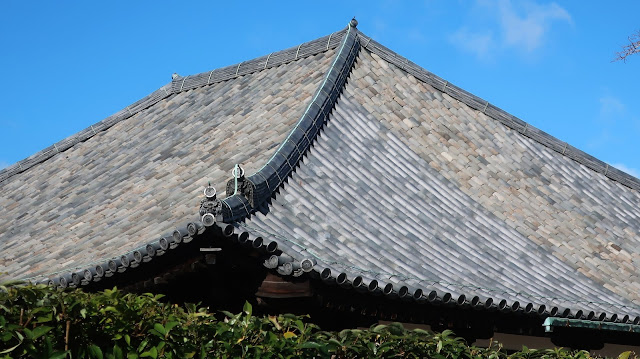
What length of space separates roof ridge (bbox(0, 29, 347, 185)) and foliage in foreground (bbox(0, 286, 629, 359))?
9.71m

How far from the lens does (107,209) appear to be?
39.8ft

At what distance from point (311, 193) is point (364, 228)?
2.36 feet

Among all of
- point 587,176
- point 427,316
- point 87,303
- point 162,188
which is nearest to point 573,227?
point 587,176

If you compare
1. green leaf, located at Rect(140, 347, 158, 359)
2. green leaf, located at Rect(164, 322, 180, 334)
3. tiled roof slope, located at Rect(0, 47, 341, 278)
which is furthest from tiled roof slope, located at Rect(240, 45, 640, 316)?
green leaf, located at Rect(140, 347, 158, 359)

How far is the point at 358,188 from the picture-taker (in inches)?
456

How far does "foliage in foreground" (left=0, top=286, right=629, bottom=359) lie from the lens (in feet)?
16.1

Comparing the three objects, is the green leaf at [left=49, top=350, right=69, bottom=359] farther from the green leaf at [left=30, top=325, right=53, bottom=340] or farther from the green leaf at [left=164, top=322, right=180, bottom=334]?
the green leaf at [left=164, top=322, right=180, bottom=334]

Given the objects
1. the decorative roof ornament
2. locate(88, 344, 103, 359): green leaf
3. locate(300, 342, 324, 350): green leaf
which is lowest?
locate(88, 344, 103, 359): green leaf

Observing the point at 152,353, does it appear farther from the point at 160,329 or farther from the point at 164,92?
the point at 164,92

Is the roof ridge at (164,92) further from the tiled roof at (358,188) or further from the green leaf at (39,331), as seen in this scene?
the green leaf at (39,331)

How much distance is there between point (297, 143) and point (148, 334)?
6.11m

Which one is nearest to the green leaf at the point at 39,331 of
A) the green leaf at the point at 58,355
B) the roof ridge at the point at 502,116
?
the green leaf at the point at 58,355

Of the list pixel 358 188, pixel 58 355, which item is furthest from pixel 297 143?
pixel 58 355

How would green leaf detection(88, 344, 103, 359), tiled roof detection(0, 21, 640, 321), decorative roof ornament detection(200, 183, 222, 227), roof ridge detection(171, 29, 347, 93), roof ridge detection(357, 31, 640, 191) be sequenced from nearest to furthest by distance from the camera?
1. green leaf detection(88, 344, 103, 359)
2. decorative roof ornament detection(200, 183, 222, 227)
3. tiled roof detection(0, 21, 640, 321)
4. roof ridge detection(171, 29, 347, 93)
5. roof ridge detection(357, 31, 640, 191)
